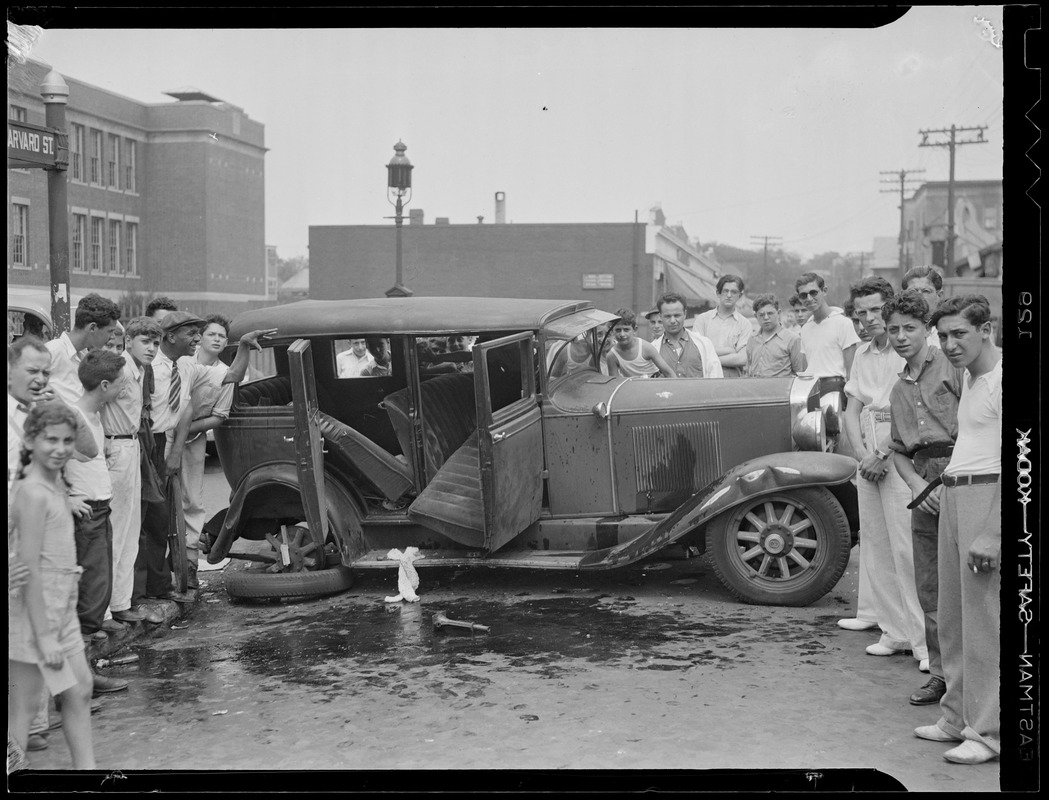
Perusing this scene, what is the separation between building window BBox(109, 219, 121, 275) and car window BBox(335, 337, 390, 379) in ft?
68.3

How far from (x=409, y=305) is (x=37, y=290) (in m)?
3.74

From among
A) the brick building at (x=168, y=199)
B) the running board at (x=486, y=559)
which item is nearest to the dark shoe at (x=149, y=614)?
the running board at (x=486, y=559)

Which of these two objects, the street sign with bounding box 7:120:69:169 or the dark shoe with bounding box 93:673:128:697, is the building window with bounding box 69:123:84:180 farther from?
the dark shoe with bounding box 93:673:128:697

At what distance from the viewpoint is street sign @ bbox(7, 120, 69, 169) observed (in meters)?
5.65

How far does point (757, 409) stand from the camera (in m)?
6.96

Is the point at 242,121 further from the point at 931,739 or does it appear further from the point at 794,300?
the point at 931,739

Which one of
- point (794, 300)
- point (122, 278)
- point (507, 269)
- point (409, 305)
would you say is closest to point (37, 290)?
point (409, 305)

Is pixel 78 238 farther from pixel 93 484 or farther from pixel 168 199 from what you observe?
pixel 93 484

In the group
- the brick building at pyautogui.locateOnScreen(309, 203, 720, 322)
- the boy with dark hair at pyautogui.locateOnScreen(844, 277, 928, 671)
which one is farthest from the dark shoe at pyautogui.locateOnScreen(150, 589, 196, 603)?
the brick building at pyautogui.locateOnScreen(309, 203, 720, 322)

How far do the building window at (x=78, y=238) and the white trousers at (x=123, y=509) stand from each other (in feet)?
70.5

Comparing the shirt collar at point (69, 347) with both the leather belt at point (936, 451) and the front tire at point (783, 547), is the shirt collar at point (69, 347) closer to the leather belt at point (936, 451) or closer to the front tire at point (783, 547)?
the front tire at point (783, 547)

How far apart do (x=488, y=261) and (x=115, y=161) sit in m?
10.8

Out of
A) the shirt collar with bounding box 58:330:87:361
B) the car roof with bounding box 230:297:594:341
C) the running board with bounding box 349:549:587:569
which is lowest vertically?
the running board with bounding box 349:549:587:569

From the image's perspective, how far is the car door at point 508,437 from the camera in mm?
6258
